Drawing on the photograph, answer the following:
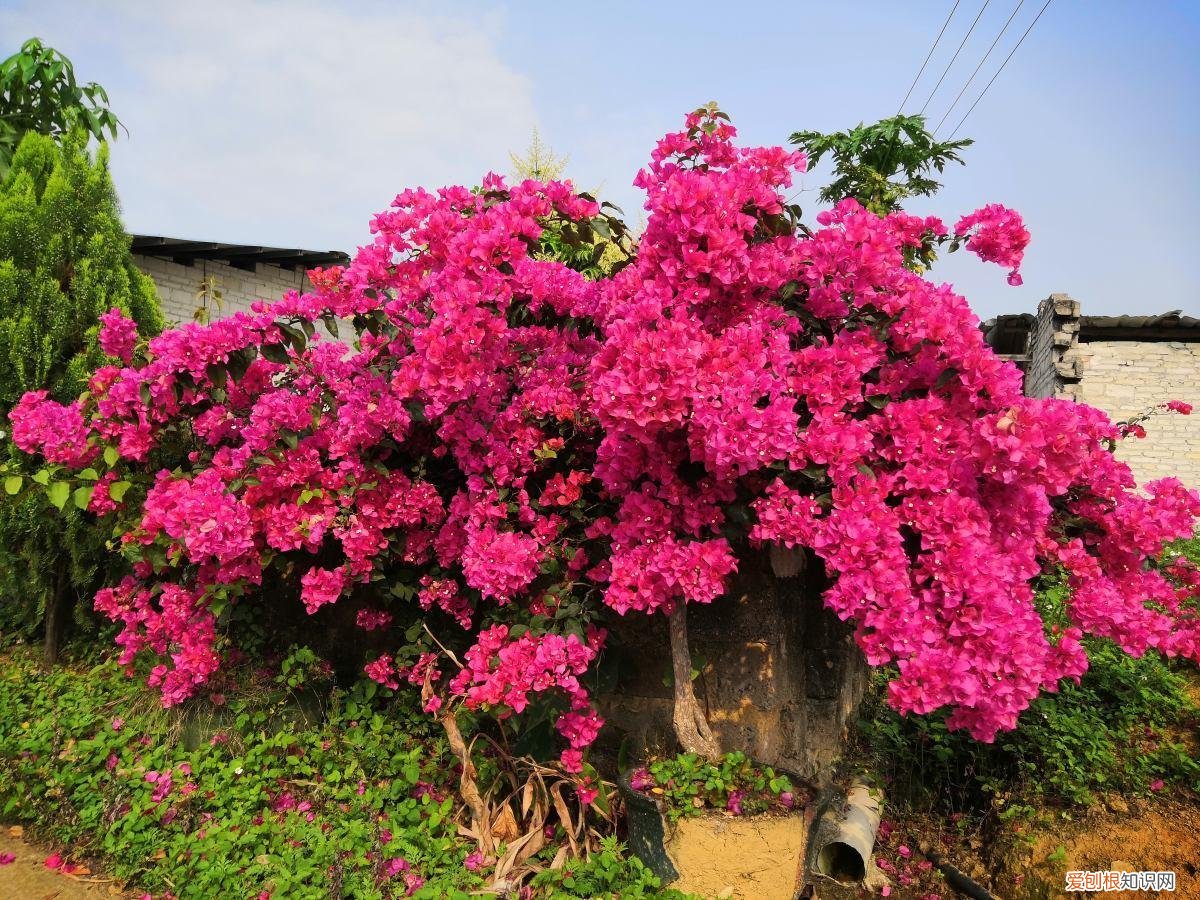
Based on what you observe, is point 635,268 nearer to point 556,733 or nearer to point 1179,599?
point 556,733

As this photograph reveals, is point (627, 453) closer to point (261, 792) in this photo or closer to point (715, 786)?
point (715, 786)

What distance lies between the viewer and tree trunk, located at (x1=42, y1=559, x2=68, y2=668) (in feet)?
15.4

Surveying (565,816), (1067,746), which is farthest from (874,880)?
(565,816)

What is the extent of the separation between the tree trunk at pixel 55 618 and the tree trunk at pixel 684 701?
408 cm

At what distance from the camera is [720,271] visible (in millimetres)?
2475

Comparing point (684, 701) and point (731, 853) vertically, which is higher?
point (684, 701)

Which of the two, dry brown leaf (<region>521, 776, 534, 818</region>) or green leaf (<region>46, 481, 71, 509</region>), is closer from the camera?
dry brown leaf (<region>521, 776, 534, 818</region>)

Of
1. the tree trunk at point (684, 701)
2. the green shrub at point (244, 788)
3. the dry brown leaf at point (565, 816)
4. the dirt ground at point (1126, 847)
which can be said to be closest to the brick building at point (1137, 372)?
the dirt ground at point (1126, 847)

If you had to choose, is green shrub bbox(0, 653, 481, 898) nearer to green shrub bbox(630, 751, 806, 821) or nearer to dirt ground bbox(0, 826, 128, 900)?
dirt ground bbox(0, 826, 128, 900)

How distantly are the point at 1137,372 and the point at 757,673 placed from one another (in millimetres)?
8841

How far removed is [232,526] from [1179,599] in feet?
12.4

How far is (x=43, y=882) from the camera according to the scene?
2812 mm

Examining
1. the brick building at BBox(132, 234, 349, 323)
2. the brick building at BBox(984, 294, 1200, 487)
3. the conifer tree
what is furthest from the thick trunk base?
the brick building at BBox(984, 294, 1200, 487)

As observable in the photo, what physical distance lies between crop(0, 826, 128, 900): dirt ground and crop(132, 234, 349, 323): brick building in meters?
6.53
